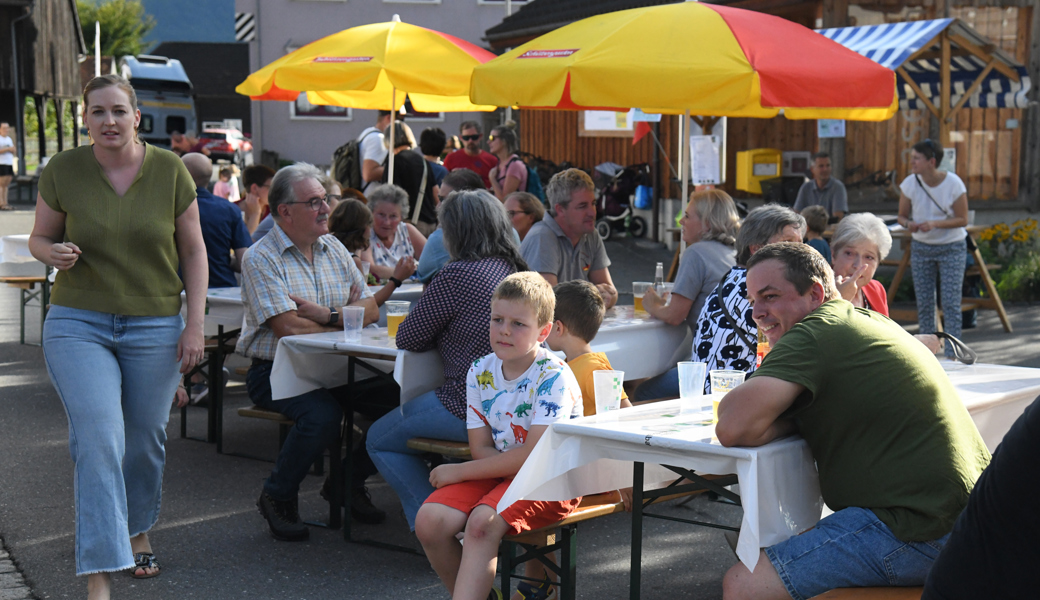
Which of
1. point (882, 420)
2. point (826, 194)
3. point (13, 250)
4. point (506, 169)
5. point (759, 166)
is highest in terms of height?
point (759, 166)

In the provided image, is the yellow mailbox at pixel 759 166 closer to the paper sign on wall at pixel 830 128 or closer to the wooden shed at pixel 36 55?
the paper sign on wall at pixel 830 128

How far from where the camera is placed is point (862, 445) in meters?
3.02

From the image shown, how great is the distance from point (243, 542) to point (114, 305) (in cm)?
142

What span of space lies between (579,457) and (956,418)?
1081 mm

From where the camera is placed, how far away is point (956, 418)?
119 inches

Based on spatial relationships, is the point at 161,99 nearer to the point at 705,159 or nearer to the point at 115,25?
the point at 115,25

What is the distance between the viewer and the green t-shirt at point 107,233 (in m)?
3.92

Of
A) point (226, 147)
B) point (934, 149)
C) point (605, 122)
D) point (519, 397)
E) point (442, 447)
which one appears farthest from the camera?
point (226, 147)

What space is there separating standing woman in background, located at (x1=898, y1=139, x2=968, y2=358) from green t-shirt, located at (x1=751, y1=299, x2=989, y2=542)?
22.4 feet

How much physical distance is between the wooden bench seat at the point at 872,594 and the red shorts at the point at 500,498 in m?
0.98

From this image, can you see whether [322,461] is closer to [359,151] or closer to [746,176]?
[359,151]

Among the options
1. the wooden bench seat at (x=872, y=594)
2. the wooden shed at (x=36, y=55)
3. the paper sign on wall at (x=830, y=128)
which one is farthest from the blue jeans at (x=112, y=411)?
the wooden shed at (x=36, y=55)

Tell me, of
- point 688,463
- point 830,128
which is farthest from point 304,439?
point 830,128

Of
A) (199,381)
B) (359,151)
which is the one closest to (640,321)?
(199,381)
